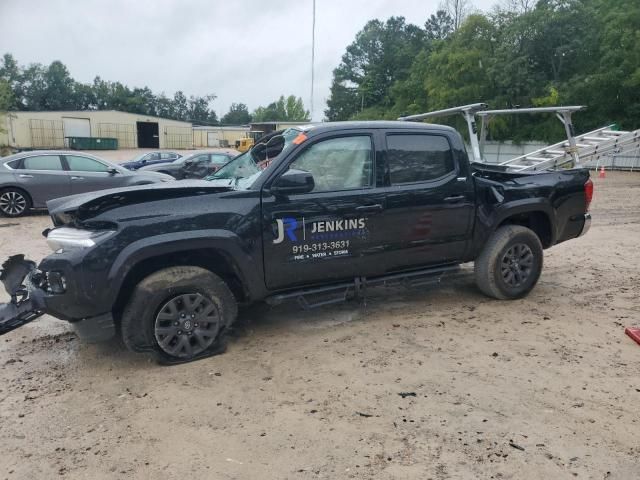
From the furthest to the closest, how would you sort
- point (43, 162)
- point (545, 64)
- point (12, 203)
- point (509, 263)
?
point (545, 64)
point (43, 162)
point (12, 203)
point (509, 263)

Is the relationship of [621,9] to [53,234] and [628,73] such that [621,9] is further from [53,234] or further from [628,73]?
[53,234]

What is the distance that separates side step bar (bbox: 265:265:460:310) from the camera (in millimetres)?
4457

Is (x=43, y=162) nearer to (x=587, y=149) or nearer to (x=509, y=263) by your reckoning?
(x=509, y=263)

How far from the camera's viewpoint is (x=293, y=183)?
13.6ft

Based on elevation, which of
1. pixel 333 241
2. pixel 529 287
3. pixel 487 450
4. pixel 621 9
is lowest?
pixel 487 450

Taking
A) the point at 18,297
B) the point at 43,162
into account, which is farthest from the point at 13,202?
the point at 18,297

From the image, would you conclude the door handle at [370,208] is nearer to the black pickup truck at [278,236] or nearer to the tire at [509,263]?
the black pickup truck at [278,236]

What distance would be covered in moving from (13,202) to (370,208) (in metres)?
9.74

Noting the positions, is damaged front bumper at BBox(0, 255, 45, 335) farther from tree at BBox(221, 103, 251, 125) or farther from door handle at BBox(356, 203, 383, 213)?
tree at BBox(221, 103, 251, 125)

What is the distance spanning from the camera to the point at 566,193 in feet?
18.7

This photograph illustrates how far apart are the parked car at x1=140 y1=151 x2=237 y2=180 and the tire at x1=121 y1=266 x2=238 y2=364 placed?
12257 millimetres

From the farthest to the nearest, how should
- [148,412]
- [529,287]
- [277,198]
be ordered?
1. [529,287]
2. [277,198]
3. [148,412]

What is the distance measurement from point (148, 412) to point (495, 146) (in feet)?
116

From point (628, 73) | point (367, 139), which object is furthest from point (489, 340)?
point (628, 73)
